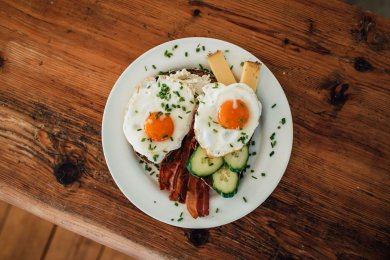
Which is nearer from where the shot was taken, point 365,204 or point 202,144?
point 202,144

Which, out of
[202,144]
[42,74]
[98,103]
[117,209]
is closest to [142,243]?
[117,209]

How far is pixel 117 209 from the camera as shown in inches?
101

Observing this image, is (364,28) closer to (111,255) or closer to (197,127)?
(197,127)

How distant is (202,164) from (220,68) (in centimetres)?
61

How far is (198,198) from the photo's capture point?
2344 millimetres

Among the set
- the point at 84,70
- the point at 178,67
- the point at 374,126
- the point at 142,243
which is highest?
the point at 374,126

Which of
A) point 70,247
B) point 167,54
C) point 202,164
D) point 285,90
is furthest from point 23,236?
point 285,90

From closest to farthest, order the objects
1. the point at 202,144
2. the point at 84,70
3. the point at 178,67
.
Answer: the point at 202,144 < the point at 178,67 < the point at 84,70

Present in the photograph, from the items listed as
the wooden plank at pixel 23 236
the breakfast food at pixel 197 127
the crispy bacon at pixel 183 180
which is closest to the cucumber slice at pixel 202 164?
the breakfast food at pixel 197 127

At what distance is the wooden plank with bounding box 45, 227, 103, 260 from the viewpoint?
3.28 m

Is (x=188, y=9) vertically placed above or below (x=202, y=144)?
above

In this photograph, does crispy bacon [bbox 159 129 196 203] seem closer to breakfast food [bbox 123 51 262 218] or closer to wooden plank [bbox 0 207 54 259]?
breakfast food [bbox 123 51 262 218]

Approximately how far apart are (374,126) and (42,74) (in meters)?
2.32

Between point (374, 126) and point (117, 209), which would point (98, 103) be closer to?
point (117, 209)
